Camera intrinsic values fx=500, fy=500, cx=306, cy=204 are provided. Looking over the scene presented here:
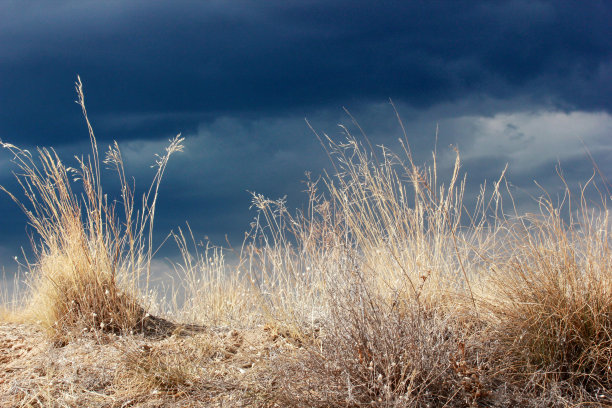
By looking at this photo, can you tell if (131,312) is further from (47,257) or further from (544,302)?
(544,302)

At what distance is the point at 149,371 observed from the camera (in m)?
3.19

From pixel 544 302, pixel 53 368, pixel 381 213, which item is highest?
pixel 381 213

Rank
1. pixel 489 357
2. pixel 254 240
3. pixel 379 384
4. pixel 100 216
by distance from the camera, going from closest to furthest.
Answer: pixel 379 384
pixel 489 357
pixel 100 216
pixel 254 240

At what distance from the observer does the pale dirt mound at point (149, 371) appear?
3.03 m

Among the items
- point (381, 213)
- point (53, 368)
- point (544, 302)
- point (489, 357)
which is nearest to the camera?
point (489, 357)

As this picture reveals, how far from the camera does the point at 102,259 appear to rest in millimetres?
4375

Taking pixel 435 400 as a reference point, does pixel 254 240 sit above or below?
above

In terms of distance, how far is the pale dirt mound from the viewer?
119 inches

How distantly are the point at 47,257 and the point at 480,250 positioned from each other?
3.81m

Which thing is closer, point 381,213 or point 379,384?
point 379,384

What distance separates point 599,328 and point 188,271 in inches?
167

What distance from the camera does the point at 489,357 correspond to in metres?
2.88

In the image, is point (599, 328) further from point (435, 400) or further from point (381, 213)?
point (381, 213)

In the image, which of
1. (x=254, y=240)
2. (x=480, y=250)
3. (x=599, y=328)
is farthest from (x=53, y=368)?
(x=599, y=328)
